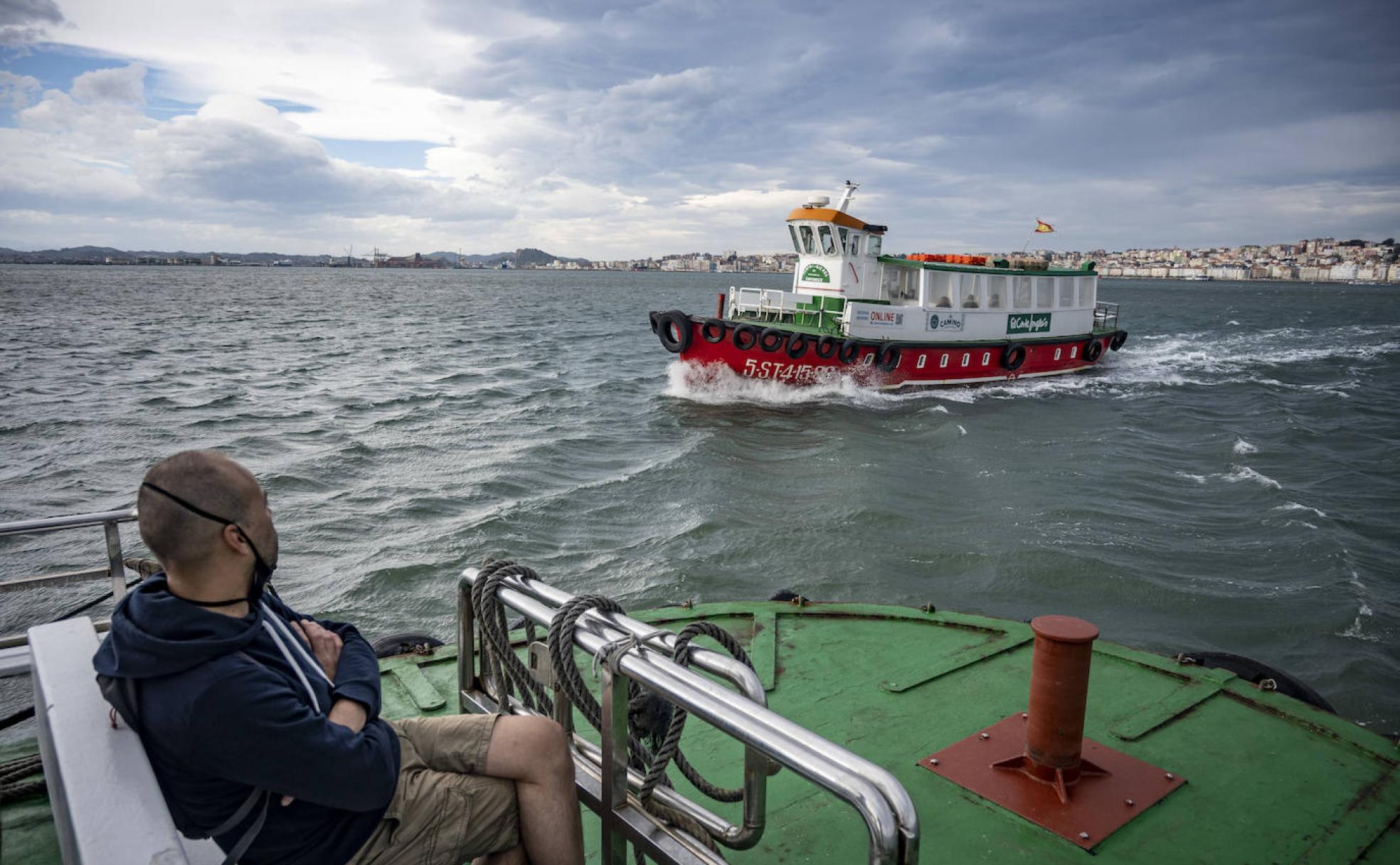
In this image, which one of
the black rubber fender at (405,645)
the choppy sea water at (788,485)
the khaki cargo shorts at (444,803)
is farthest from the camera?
the choppy sea water at (788,485)

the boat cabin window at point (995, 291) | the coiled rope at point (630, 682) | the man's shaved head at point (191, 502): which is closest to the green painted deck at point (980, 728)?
the coiled rope at point (630, 682)

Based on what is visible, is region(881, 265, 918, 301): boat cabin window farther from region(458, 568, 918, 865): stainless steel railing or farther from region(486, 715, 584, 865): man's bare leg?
region(486, 715, 584, 865): man's bare leg

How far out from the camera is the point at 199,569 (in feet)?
5.92

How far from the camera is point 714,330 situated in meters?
19.5

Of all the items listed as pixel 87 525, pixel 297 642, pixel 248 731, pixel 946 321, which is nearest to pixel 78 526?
pixel 87 525

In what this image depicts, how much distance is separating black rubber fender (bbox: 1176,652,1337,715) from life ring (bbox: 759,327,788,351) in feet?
47.8

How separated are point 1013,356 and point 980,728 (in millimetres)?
20745

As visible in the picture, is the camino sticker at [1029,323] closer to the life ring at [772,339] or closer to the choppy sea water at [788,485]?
the choppy sea water at [788,485]

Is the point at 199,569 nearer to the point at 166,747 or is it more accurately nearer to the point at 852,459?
the point at 166,747

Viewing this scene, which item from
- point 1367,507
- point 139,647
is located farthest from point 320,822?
point 1367,507

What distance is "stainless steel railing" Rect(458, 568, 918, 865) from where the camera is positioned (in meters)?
1.63

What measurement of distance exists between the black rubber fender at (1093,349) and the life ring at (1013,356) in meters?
3.82

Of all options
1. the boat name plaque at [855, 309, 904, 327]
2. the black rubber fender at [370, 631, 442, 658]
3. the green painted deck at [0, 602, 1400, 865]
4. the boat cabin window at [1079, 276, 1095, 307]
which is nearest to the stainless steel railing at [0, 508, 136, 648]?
the green painted deck at [0, 602, 1400, 865]

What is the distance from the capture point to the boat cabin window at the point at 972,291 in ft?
72.1
